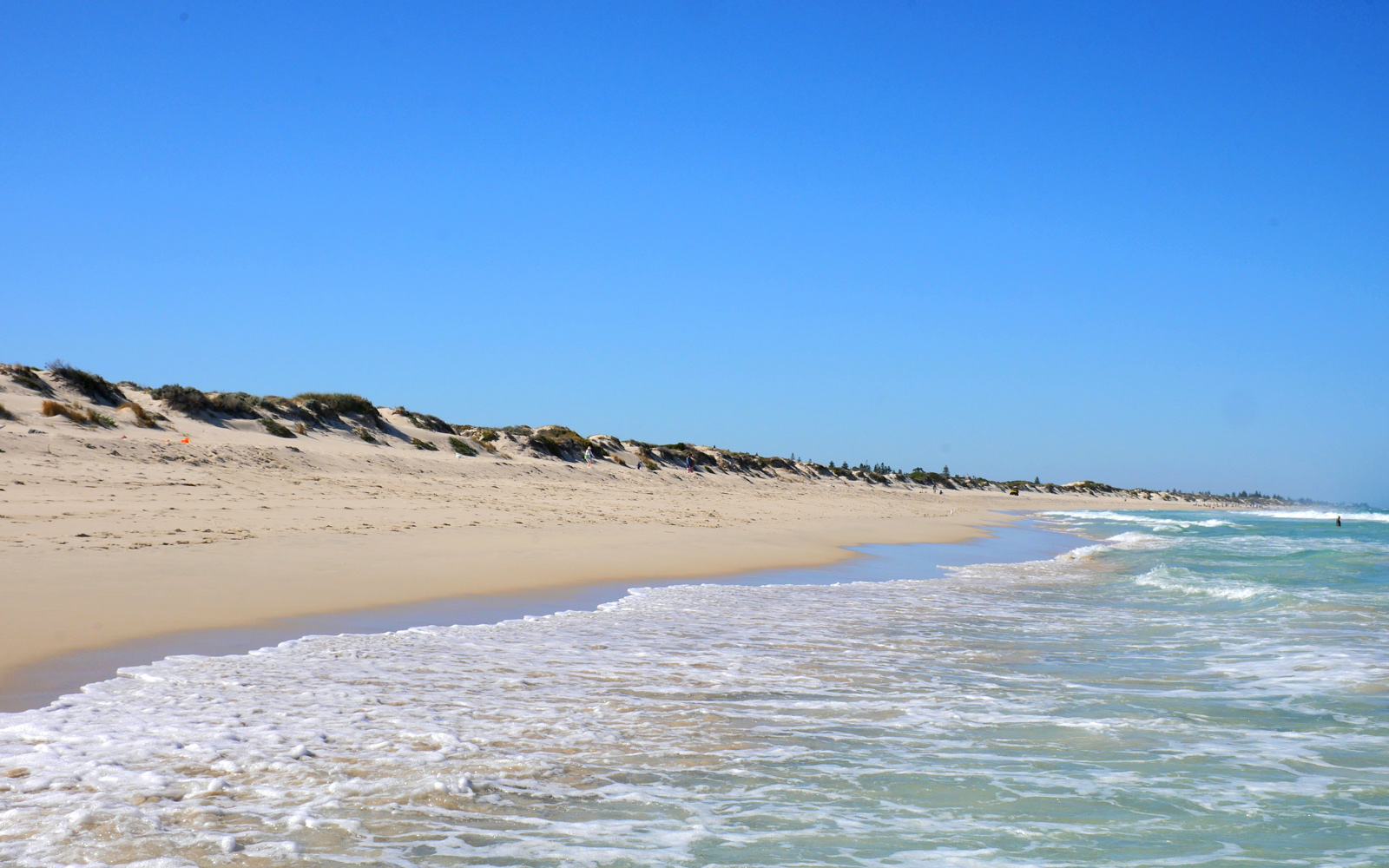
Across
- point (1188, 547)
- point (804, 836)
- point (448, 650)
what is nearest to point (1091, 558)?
point (1188, 547)

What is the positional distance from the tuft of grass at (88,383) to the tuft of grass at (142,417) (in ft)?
2.54

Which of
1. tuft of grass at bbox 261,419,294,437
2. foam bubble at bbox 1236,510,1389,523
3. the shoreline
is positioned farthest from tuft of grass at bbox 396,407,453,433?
foam bubble at bbox 1236,510,1389,523

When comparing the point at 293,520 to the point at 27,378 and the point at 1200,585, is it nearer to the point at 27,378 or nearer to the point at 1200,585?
the point at 27,378

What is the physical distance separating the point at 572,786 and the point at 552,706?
1243mm

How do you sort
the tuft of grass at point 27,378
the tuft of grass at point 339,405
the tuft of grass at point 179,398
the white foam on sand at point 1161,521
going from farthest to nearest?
the white foam on sand at point 1161,521
the tuft of grass at point 339,405
the tuft of grass at point 179,398
the tuft of grass at point 27,378

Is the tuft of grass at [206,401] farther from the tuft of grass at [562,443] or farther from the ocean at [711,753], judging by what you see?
the ocean at [711,753]

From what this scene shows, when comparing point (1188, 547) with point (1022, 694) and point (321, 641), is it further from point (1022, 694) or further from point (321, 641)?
point (321, 641)

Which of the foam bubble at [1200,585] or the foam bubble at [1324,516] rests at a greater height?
the foam bubble at [1200,585]

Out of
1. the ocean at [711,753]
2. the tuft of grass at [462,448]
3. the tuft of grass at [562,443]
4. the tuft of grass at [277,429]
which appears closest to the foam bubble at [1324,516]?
the tuft of grass at [562,443]

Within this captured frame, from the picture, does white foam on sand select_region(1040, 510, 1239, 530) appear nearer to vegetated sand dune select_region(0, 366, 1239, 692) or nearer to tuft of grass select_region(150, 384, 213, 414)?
vegetated sand dune select_region(0, 366, 1239, 692)

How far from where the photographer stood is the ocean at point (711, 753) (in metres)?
3.22

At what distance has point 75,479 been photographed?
13.7 meters

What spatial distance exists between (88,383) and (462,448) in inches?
453

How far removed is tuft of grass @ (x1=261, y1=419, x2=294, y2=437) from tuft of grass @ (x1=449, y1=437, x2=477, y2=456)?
6523mm
